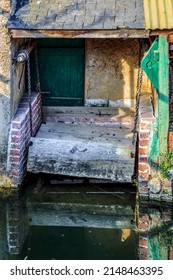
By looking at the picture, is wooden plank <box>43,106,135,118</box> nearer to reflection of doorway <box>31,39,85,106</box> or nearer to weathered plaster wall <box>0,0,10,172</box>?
reflection of doorway <box>31,39,85,106</box>

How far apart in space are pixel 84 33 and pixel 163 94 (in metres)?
1.50

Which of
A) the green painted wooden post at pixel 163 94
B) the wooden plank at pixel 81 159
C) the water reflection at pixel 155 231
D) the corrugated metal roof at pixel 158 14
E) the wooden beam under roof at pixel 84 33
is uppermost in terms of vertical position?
the corrugated metal roof at pixel 158 14

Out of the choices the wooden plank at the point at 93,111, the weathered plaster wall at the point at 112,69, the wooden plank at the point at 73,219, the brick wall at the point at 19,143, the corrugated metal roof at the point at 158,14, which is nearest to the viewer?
the corrugated metal roof at the point at 158,14

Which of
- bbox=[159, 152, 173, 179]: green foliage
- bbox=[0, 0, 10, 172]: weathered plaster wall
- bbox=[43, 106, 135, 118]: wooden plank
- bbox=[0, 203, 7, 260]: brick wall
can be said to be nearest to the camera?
bbox=[0, 203, 7, 260]: brick wall

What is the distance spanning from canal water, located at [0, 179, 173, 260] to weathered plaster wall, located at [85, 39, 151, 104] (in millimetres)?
1908

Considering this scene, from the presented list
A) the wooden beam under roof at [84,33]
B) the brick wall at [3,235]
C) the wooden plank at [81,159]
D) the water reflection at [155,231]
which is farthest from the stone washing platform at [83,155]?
the wooden beam under roof at [84,33]

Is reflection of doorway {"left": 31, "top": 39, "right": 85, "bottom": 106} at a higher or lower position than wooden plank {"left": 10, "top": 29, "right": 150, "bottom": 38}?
lower

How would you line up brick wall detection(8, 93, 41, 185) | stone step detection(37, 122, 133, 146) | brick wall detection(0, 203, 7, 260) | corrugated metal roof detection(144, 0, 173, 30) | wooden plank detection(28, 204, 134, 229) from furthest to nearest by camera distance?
stone step detection(37, 122, 133, 146)
brick wall detection(8, 93, 41, 185)
wooden plank detection(28, 204, 134, 229)
corrugated metal roof detection(144, 0, 173, 30)
brick wall detection(0, 203, 7, 260)

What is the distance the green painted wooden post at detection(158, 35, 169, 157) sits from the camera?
31.2 feet

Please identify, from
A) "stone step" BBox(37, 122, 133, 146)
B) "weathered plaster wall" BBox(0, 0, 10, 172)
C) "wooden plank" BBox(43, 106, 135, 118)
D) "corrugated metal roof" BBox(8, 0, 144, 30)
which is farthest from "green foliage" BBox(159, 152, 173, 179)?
"weathered plaster wall" BBox(0, 0, 10, 172)

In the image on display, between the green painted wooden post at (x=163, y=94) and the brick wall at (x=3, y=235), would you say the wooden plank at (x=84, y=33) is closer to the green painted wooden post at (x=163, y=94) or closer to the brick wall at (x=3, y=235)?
the green painted wooden post at (x=163, y=94)

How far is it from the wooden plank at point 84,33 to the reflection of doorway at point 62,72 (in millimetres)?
1858

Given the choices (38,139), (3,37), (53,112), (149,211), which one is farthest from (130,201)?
(3,37)

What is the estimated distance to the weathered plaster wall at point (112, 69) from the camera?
11516mm
